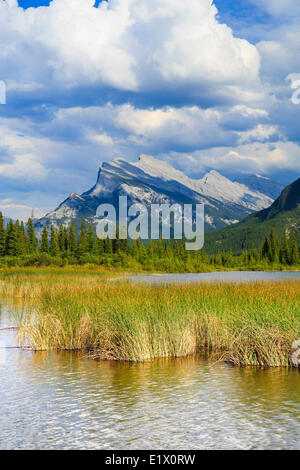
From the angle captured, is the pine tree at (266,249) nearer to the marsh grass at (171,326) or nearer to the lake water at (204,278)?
the lake water at (204,278)

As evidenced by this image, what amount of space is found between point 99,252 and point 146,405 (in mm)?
105497

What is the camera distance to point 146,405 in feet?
36.6

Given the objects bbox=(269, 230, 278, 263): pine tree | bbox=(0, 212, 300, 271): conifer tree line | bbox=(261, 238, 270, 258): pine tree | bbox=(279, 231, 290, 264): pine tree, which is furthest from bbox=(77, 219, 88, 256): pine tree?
bbox=(279, 231, 290, 264): pine tree

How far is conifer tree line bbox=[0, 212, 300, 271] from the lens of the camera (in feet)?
330

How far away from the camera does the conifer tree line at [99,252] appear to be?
10057 centimetres

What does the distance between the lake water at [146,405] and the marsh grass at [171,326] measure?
0.72 m

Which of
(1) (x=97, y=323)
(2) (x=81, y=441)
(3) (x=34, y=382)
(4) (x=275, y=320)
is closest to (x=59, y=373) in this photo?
(3) (x=34, y=382)

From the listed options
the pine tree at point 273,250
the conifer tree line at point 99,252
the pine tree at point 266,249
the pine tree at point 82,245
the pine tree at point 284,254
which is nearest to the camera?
the conifer tree line at point 99,252

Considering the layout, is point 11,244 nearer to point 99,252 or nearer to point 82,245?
point 82,245

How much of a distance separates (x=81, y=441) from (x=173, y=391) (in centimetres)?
389

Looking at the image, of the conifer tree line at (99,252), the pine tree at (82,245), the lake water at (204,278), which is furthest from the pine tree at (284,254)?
the lake water at (204,278)

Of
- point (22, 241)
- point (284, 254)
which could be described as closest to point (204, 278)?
point (22, 241)

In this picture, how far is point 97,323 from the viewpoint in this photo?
17266 mm
